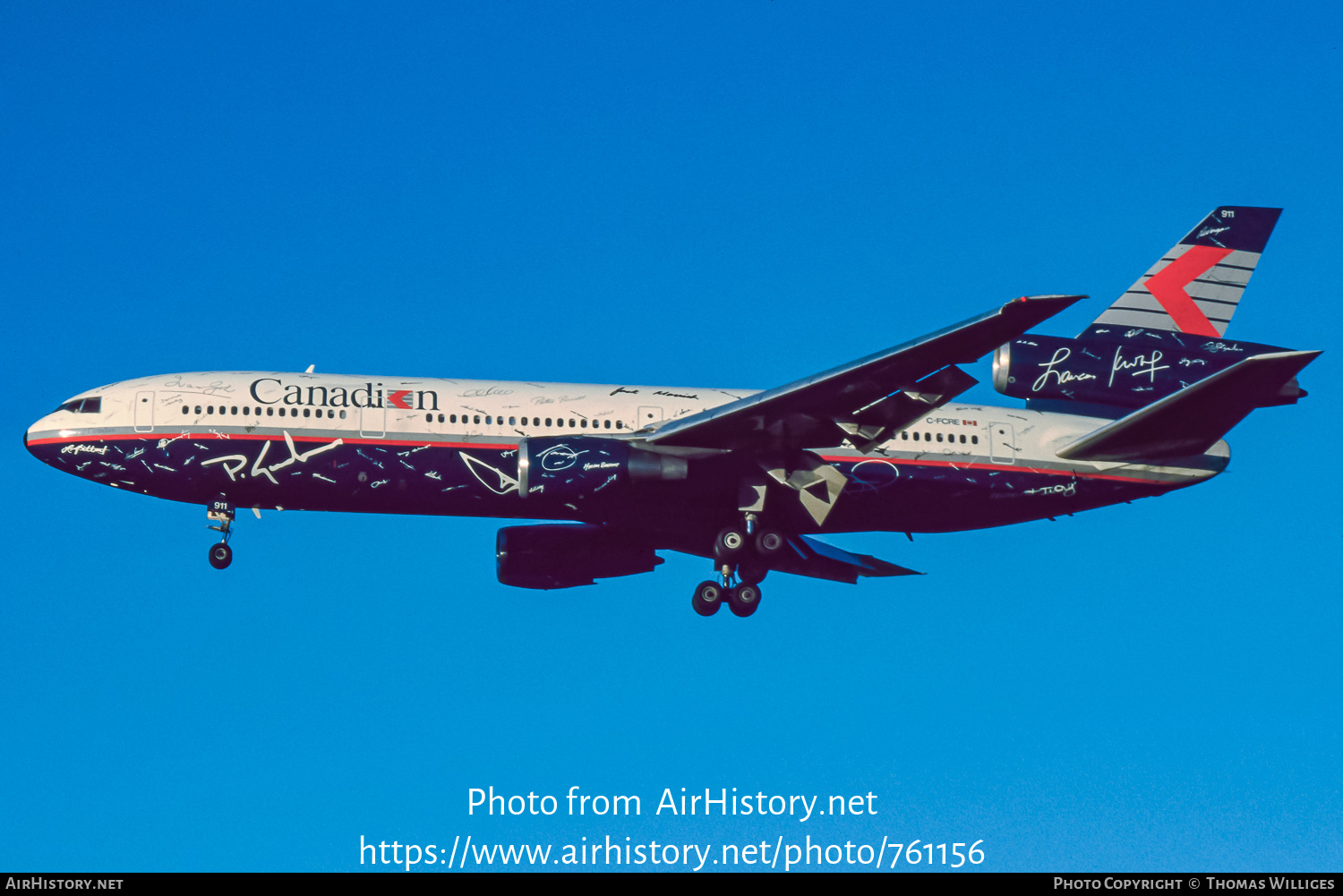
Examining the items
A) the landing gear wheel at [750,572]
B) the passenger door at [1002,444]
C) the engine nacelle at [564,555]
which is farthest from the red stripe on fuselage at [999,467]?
the engine nacelle at [564,555]

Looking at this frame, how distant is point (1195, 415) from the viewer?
107 feet

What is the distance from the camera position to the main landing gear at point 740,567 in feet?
112

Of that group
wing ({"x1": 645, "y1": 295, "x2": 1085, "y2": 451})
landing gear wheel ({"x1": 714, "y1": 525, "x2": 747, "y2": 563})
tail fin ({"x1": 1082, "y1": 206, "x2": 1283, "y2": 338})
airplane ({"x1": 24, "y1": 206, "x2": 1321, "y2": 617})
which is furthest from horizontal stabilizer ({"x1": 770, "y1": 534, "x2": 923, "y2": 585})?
tail fin ({"x1": 1082, "y1": 206, "x2": 1283, "y2": 338})

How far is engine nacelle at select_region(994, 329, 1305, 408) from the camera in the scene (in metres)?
35.1

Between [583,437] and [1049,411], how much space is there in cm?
1129

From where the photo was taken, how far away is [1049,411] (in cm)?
3638

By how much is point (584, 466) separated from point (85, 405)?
12.0 meters

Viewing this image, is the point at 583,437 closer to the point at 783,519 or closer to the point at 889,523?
the point at 783,519

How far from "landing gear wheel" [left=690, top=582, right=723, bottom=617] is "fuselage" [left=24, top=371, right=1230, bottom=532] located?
1.51m

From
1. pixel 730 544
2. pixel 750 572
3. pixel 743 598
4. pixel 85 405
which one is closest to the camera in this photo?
pixel 730 544

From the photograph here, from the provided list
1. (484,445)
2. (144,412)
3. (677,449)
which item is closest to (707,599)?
(677,449)

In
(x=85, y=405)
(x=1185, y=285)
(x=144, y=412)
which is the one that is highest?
(x=1185, y=285)
